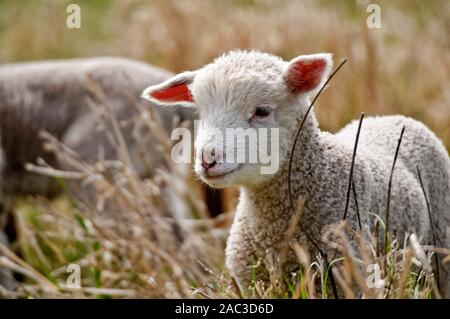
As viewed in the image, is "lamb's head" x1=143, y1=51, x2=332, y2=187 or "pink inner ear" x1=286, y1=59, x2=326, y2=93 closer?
"lamb's head" x1=143, y1=51, x2=332, y2=187

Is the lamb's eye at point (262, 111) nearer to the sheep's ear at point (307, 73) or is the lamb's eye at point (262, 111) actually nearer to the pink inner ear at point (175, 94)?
the sheep's ear at point (307, 73)

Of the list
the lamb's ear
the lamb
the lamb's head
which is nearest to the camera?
the lamb's head

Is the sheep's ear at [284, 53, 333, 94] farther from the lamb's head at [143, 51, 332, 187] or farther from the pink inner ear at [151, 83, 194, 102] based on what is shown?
the pink inner ear at [151, 83, 194, 102]

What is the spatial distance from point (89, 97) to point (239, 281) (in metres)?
Result: 2.84

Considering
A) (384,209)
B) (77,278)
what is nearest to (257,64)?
(384,209)

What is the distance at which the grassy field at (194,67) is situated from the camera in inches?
121

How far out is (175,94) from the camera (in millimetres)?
3412

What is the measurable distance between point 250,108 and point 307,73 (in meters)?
0.24

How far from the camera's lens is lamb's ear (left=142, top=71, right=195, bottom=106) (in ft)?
11.0

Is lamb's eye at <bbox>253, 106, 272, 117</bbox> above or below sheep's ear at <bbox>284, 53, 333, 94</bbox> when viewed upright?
below

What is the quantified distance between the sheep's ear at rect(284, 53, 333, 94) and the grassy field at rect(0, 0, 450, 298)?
58 centimetres

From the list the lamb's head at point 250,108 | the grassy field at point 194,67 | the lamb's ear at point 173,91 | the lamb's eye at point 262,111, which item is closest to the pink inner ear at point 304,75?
the lamb's head at point 250,108

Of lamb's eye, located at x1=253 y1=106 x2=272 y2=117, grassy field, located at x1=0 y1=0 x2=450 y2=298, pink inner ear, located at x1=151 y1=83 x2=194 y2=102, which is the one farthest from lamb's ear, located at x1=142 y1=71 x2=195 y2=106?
grassy field, located at x1=0 y1=0 x2=450 y2=298
